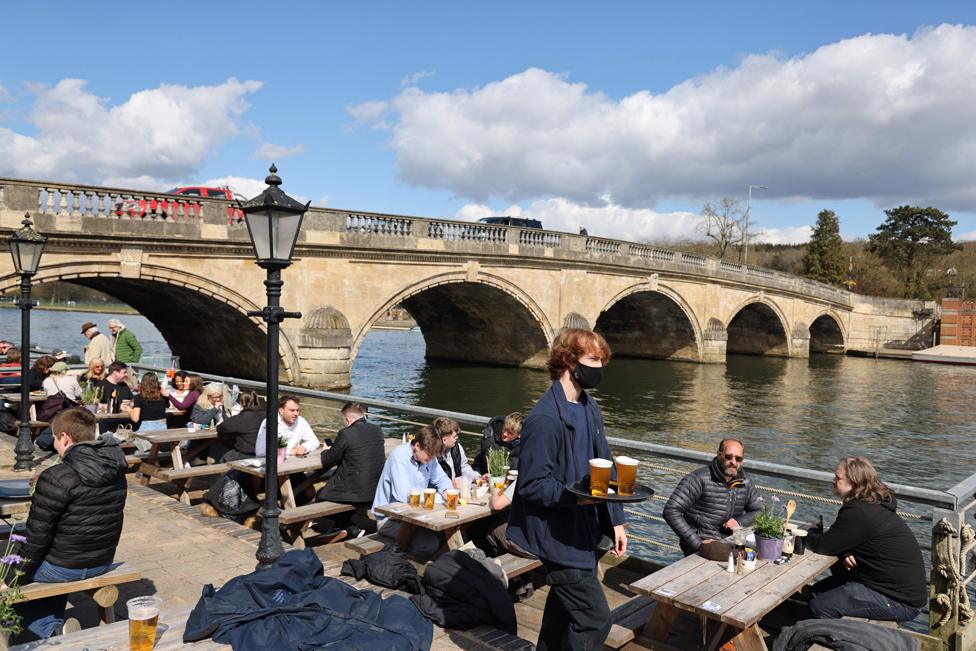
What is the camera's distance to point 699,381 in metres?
26.7

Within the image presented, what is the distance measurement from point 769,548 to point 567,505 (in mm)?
1625

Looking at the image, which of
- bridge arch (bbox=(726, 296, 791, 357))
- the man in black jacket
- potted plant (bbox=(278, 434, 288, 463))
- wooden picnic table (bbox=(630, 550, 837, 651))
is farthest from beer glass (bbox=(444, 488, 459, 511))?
bridge arch (bbox=(726, 296, 791, 357))

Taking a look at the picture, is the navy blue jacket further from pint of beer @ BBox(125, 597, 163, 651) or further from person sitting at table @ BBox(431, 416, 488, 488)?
person sitting at table @ BBox(431, 416, 488, 488)

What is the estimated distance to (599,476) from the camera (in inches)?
107

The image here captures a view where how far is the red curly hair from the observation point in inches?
114

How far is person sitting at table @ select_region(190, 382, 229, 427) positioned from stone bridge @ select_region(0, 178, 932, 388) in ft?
16.6

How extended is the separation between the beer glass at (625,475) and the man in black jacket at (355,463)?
3.30m

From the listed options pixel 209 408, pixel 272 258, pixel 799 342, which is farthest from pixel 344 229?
Answer: pixel 799 342

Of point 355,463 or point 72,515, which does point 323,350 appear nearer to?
point 355,463

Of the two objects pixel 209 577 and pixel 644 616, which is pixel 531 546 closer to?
pixel 644 616

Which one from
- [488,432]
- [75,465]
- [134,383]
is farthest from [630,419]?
[75,465]

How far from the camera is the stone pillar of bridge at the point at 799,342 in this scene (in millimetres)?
38969

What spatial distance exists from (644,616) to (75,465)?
2.91 metres

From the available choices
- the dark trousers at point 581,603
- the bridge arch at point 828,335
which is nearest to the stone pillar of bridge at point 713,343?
the bridge arch at point 828,335
